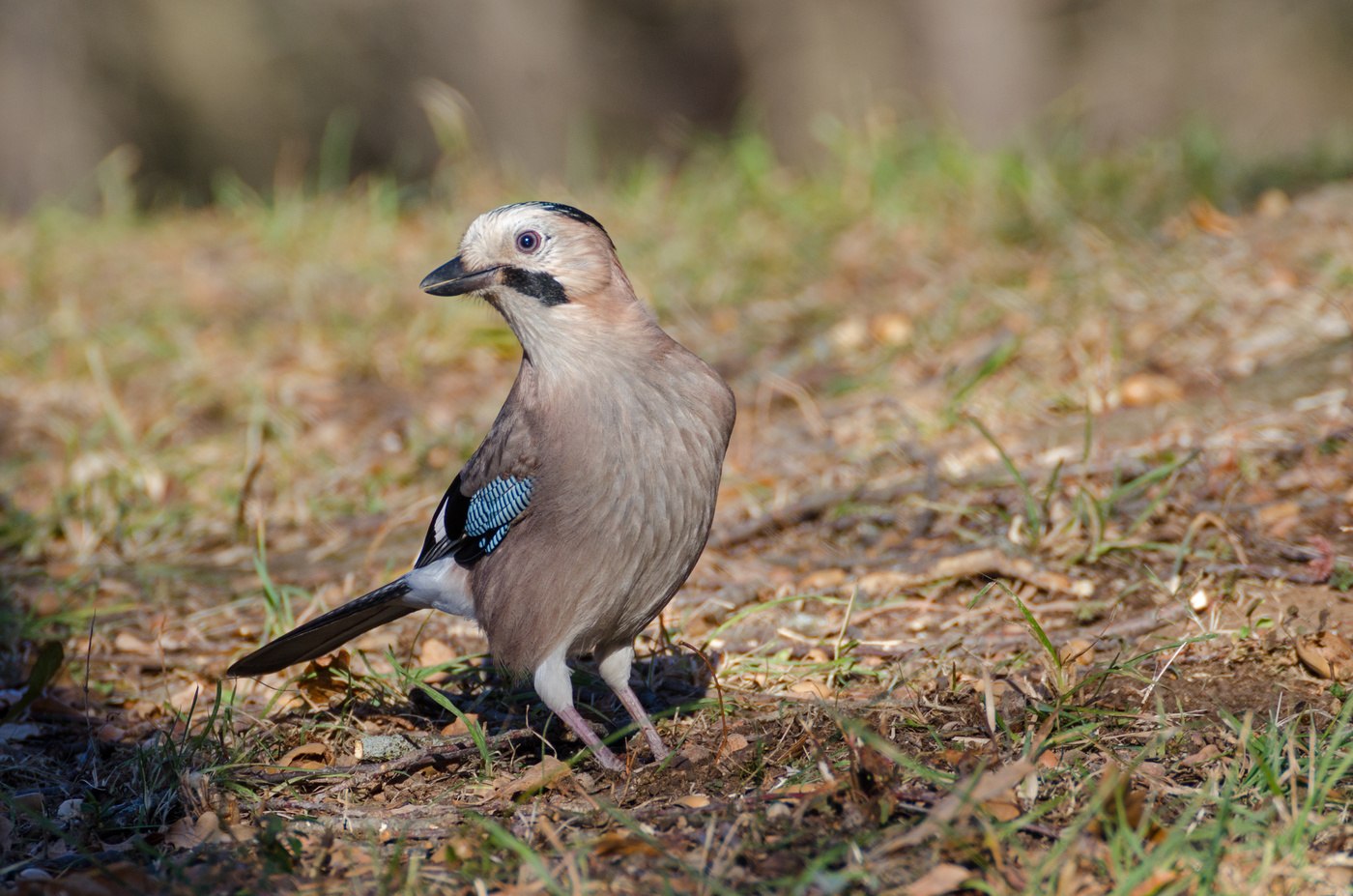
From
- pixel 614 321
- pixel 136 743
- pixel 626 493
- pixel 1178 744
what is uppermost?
pixel 614 321

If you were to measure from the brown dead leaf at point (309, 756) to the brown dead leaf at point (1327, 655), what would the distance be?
2433 millimetres

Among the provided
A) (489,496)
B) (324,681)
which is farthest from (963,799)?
(324,681)

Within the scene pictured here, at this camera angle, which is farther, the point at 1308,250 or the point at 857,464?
the point at 1308,250

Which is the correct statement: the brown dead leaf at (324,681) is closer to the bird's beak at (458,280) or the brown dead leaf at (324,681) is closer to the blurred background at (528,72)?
the bird's beak at (458,280)

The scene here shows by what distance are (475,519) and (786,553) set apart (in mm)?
1355

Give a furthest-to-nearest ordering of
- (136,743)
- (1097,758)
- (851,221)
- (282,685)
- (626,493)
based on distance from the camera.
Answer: (851,221), (282,685), (136,743), (626,493), (1097,758)

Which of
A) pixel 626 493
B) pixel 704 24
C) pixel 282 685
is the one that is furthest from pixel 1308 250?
pixel 704 24

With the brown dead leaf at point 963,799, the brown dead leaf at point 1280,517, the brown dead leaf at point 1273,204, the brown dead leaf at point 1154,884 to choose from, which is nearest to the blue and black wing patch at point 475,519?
the brown dead leaf at point 963,799

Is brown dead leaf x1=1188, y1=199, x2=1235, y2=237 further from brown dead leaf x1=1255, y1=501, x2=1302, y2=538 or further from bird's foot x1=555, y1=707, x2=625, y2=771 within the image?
bird's foot x1=555, y1=707, x2=625, y2=771

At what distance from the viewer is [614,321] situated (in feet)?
10.9

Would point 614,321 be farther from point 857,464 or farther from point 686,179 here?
point 686,179

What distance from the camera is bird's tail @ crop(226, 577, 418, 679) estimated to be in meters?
3.35

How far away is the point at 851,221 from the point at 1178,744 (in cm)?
501

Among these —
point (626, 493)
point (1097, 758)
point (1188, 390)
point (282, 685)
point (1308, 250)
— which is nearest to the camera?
point (1097, 758)
